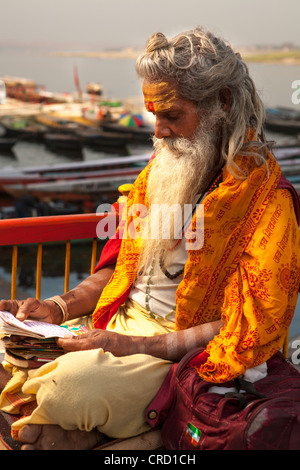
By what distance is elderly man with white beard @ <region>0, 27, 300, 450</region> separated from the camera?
205 cm

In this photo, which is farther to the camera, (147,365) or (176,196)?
(176,196)

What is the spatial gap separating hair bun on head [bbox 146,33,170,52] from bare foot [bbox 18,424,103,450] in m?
1.49

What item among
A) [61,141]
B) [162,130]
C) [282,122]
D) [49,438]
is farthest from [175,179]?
[61,141]

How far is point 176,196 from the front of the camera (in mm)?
2371

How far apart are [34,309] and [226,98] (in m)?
1.22

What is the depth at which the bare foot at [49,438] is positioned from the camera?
202cm

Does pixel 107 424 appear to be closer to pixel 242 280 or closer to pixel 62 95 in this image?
pixel 242 280

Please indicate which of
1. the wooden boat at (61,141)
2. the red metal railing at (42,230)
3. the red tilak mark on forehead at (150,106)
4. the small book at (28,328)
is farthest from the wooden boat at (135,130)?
the small book at (28,328)

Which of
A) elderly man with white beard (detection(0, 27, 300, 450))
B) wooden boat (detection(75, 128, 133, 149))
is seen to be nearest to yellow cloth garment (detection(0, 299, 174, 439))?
elderly man with white beard (detection(0, 27, 300, 450))

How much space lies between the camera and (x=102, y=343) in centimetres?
220

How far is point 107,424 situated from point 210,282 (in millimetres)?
676

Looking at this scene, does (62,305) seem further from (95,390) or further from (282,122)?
(282,122)
